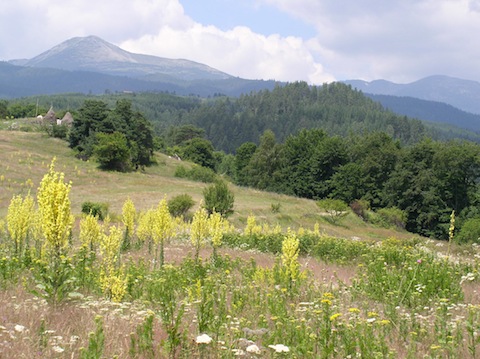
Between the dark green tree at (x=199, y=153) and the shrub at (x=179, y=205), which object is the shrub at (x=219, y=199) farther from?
the dark green tree at (x=199, y=153)

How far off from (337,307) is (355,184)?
64167 millimetres

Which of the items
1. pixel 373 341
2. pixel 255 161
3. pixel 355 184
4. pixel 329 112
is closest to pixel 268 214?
pixel 355 184

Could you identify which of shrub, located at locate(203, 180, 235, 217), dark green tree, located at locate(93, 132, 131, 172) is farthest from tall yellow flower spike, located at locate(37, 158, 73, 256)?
dark green tree, located at locate(93, 132, 131, 172)

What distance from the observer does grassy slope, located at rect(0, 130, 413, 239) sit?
3850 cm

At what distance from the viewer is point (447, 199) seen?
5959 centimetres

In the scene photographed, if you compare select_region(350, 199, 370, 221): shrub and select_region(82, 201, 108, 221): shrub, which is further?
select_region(350, 199, 370, 221): shrub

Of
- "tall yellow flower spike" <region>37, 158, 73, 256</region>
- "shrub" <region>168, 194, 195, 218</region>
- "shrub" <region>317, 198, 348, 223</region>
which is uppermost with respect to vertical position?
"tall yellow flower spike" <region>37, 158, 73, 256</region>

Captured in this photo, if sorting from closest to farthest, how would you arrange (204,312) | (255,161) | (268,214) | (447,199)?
(204,312) < (268,214) < (447,199) < (255,161)

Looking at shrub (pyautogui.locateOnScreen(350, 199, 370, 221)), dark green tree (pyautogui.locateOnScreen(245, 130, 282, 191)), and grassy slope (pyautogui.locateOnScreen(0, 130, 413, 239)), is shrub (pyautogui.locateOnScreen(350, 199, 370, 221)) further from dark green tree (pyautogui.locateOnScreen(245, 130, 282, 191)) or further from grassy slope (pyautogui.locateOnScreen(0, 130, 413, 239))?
dark green tree (pyautogui.locateOnScreen(245, 130, 282, 191))

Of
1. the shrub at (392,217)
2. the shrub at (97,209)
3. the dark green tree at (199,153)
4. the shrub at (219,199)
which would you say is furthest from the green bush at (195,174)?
the shrub at (97,209)

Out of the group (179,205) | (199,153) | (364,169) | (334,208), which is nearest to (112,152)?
(179,205)

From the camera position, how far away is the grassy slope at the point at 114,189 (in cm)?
3850

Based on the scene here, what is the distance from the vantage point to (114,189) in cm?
4653

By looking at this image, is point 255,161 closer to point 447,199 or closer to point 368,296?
point 447,199
